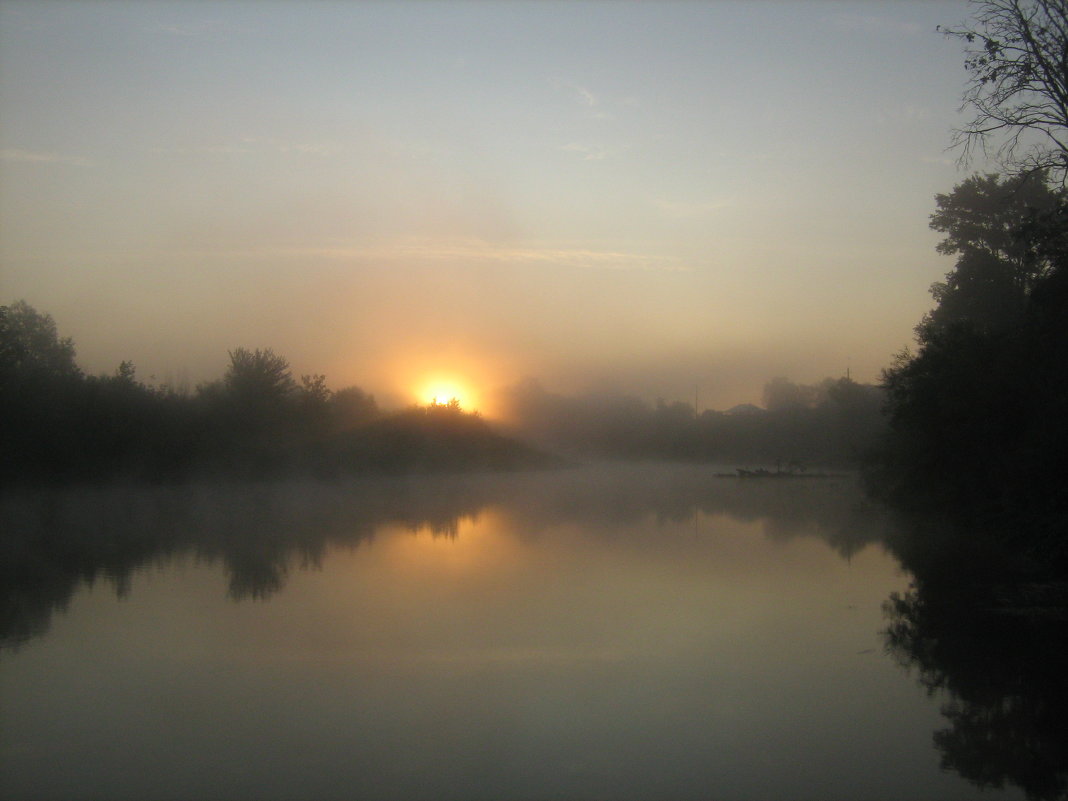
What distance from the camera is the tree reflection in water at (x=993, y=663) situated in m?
6.12

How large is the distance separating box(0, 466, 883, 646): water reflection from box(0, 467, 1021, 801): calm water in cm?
19

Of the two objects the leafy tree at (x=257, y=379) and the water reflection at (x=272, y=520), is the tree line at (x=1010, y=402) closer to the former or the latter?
the water reflection at (x=272, y=520)

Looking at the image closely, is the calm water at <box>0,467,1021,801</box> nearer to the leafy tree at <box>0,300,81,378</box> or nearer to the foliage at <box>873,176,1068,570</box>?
the foliage at <box>873,176,1068,570</box>

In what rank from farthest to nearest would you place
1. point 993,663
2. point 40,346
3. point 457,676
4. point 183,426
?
1. point 40,346
2. point 183,426
3. point 993,663
4. point 457,676

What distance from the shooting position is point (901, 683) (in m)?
8.09

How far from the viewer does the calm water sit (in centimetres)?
579

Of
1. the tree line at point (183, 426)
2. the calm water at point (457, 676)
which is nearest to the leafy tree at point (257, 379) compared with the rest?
the tree line at point (183, 426)

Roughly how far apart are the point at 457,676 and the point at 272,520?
17438 mm

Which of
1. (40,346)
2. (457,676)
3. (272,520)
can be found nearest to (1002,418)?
(457,676)

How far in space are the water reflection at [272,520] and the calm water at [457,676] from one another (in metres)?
0.19

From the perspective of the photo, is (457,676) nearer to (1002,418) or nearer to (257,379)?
(1002,418)

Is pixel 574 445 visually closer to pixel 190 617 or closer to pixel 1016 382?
pixel 1016 382

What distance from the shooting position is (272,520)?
24141 millimetres

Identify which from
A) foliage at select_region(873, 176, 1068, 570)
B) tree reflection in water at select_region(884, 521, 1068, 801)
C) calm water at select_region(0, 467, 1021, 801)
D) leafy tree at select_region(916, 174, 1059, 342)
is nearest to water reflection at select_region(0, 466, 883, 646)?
calm water at select_region(0, 467, 1021, 801)
